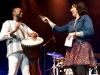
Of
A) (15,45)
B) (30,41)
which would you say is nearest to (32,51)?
(30,41)

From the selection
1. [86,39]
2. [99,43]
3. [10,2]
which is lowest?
[99,43]

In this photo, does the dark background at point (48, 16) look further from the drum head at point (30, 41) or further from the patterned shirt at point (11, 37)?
the drum head at point (30, 41)

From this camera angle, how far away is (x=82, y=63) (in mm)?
2953

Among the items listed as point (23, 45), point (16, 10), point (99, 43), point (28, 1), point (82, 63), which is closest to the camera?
point (82, 63)

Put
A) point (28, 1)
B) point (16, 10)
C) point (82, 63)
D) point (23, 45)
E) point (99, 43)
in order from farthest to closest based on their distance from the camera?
point (28, 1) < point (99, 43) < point (16, 10) < point (23, 45) < point (82, 63)

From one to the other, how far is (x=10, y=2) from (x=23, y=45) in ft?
12.0

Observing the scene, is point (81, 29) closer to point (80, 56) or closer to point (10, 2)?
point (80, 56)

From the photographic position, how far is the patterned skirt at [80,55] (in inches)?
117

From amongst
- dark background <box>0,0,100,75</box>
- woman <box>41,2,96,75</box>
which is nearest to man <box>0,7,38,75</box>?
woman <box>41,2,96,75</box>

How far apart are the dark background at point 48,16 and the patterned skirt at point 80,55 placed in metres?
3.53

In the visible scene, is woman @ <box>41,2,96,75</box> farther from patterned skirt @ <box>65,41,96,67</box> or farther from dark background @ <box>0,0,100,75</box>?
dark background @ <box>0,0,100,75</box>

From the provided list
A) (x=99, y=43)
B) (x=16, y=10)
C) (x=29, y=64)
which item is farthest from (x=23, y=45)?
(x=99, y=43)

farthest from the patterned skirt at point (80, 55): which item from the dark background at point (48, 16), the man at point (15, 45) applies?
the dark background at point (48, 16)

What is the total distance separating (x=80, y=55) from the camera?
3004 millimetres
